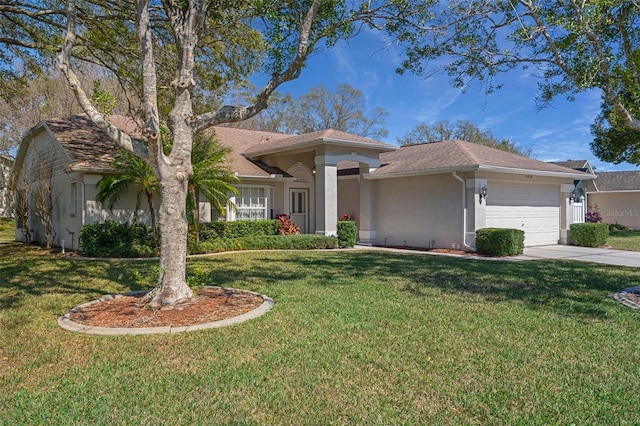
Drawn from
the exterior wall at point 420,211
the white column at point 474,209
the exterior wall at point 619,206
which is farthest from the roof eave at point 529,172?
the exterior wall at point 619,206

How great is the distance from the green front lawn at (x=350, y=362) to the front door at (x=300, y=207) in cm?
1215

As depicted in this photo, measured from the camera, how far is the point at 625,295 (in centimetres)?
845

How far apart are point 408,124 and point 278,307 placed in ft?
145

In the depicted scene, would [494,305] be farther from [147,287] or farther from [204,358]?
[147,287]

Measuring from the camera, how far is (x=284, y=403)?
395cm

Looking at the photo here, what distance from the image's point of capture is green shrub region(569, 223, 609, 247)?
18594mm

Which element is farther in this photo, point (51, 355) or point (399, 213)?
point (399, 213)

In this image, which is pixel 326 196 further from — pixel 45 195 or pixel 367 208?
pixel 45 195

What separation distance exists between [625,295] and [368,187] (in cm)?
1201

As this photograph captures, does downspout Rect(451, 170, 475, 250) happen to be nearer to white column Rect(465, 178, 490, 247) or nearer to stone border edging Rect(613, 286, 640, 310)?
white column Rect(465, 178, 490, 247)

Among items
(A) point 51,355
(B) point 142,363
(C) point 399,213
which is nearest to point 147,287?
(A) point 51,355

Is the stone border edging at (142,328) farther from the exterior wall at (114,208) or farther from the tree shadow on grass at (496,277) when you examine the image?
the exterior wall at (114,208)

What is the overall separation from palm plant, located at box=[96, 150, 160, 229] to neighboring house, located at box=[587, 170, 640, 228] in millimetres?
30303

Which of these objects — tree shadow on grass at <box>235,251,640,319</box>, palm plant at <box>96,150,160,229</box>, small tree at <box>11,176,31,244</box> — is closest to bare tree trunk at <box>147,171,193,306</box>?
tree shadow on grass at <box>235,251,640,319</box>
